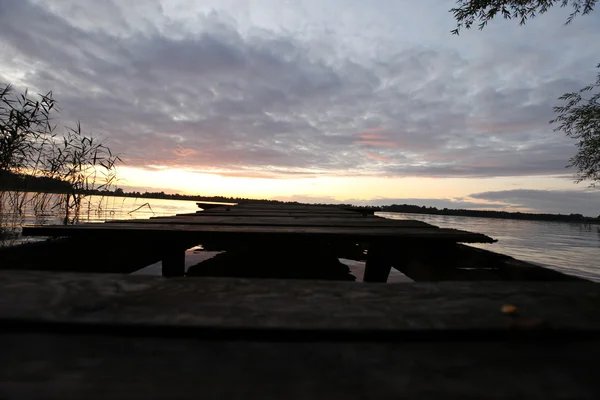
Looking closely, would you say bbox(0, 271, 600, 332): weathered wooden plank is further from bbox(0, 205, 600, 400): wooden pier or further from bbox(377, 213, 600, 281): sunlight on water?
bbox(377, 213, 600, 281): sunlight on water

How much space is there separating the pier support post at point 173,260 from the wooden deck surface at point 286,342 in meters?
1.47

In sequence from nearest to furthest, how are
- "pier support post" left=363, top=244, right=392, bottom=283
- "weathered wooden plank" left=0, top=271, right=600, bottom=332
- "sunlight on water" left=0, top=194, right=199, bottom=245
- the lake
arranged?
1. "weathered wooden plank" left=0, top=271, right=600, bottom=332
2. "pier support post" left=363, top=244, right=392, bottom=283
3. "sunlight on water" left=0, top=194, right=199, bottom=245
4. the lake

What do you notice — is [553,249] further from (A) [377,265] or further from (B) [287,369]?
(B) [287,369]

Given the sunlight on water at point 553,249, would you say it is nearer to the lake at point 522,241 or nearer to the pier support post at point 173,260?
the lake at point 522,241

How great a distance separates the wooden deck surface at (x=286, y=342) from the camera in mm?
555

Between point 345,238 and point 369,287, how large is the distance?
1.09m

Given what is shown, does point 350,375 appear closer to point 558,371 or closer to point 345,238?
point 558,371

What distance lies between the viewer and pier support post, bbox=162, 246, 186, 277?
7.88ft

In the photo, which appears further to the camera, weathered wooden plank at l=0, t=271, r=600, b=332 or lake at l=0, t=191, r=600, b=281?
lake at l=0, t=191, r=600, b=281

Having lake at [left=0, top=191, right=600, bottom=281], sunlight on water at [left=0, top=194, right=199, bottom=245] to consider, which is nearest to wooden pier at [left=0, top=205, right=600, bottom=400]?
sunlight on water at [left=0, top=194, right=199, bottom=245]

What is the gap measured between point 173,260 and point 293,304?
6.91 ft

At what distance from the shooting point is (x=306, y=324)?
70cm

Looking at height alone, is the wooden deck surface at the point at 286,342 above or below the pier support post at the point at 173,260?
above

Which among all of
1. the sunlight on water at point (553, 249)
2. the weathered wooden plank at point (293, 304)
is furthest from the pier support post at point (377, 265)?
the sunlight on water at point (553, 249)
